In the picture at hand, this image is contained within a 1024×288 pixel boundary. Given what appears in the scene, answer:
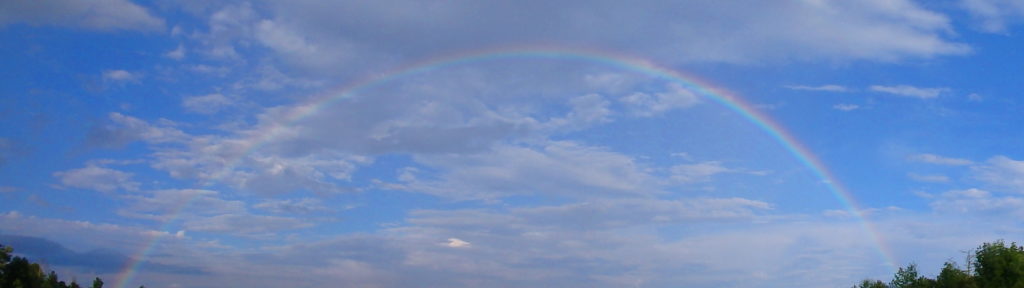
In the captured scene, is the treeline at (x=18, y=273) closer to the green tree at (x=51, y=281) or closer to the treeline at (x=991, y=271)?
the green tree at (x=51, y=281)

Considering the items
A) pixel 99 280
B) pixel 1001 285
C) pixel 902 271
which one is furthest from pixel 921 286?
pixel 99 280

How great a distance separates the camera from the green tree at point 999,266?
261ft

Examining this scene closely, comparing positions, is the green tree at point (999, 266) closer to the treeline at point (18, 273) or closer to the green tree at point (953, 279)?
the green tree at point (953, 279)

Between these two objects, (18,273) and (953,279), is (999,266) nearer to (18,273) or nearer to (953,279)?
(953,279)

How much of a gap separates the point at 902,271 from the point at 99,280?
321 feet

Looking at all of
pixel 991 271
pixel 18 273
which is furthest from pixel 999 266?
pixel 18 273

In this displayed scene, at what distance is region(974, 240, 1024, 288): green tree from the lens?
261 ft

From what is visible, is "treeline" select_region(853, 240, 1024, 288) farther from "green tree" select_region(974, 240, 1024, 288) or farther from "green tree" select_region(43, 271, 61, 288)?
"green tree" select_region(43, 271, 61, 288)

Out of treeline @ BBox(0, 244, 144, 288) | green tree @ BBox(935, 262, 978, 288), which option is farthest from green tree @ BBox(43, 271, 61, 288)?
green tree @ BBox(935, 262, 978, 288)

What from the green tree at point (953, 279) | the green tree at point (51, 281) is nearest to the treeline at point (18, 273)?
the green tree at point (51, 281)

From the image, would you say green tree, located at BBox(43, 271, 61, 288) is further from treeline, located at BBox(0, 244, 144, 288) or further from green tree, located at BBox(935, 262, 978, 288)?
green tree, located at BBox(935, 262, 978, 288)

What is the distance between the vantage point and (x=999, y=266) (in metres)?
81.6

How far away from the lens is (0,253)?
74500 millimetres

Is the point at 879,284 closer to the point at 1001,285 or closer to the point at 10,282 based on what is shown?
the point at 1001,285
